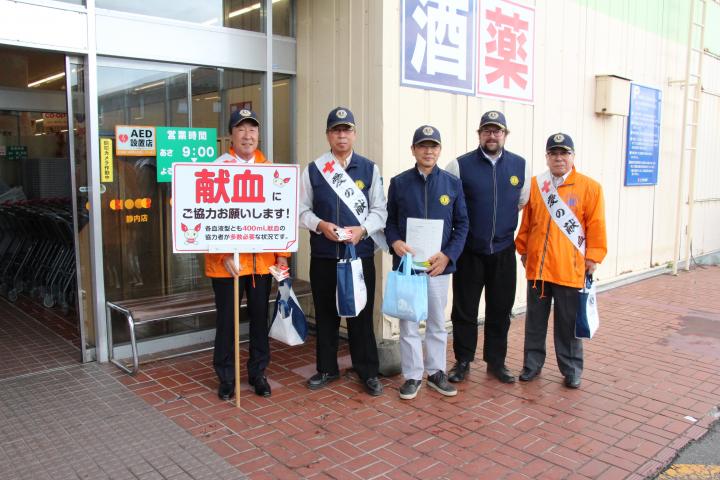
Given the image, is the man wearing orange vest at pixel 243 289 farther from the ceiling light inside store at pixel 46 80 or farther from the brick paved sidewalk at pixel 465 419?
the ceiling light inside store at pixel 46 80

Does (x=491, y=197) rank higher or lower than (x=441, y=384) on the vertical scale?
higher

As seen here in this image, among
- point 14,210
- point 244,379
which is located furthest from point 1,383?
point 14,210

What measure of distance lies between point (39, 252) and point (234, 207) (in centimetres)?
450

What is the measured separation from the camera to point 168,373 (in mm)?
4785

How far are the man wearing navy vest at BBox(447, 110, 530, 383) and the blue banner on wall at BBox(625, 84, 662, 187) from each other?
14.7ft

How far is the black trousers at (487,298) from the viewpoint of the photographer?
4555 millimetres

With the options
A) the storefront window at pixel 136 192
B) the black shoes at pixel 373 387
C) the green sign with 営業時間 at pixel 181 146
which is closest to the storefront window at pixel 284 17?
the storefront window at pixel 136 192

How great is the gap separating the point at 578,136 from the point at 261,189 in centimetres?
475

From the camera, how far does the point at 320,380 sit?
4531mm

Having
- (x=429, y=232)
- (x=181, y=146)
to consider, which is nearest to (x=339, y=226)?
(x=429, y=232)

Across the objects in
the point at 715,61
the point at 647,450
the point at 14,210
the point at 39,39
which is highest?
the point at 715,61

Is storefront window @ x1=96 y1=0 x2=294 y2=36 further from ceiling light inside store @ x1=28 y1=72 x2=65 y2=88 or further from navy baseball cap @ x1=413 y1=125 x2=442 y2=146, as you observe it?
ceiling light inside store @ x1=28 y1=72 x2=65 y2=88

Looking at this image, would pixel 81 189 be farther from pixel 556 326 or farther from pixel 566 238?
pixel 556 326

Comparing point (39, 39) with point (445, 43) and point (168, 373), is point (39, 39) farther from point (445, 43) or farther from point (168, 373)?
point (445, 43)
